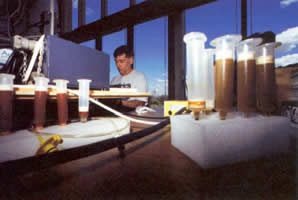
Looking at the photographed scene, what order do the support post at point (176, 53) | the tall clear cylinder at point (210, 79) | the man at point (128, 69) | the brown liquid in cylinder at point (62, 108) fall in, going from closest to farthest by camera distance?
the tall clear cylinder at point (210, 79)
the brown liquid in cylinder at point (62, 108)
the man at point (128, 69)
the support post at point (176, 53)

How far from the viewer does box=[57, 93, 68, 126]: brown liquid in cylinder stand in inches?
21.7

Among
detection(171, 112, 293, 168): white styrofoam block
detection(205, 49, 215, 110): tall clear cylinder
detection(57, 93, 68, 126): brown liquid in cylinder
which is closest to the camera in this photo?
detection(171, 112, 293, 168): white styrofoam block

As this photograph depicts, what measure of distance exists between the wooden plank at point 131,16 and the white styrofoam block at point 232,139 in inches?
109

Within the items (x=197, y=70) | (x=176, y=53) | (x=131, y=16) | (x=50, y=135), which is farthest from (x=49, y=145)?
(x=131, y=16)

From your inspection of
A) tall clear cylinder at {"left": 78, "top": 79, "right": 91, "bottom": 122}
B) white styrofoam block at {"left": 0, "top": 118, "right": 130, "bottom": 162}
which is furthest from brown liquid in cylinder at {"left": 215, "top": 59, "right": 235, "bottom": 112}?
tall clear cylinder at {"left": 78, "top": 79, "right": 91, "bottom": 122}

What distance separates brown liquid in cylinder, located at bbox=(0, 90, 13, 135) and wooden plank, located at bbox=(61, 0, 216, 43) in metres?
2.93

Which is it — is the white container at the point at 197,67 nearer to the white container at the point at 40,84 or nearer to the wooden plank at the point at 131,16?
the white container at the point at 40,84

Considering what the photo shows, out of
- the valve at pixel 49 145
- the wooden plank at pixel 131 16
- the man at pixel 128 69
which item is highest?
the wooden plank at pixel 131 16

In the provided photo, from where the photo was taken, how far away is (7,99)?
16.8 inches

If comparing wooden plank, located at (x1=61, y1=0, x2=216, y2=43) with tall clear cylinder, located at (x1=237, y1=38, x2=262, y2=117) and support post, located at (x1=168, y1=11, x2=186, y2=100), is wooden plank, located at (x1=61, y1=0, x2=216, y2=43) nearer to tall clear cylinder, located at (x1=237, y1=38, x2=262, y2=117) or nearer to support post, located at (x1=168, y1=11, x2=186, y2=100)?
support post, located at (x1=168, y1=11, x2=186, y2=100)

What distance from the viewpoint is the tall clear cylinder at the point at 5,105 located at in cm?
41

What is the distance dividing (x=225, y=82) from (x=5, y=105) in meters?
0.60

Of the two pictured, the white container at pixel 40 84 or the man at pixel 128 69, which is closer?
the white container at pixel 40 84

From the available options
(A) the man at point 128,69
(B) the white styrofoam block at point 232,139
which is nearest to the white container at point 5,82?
(B) the white styrofoam block at point 232,139
